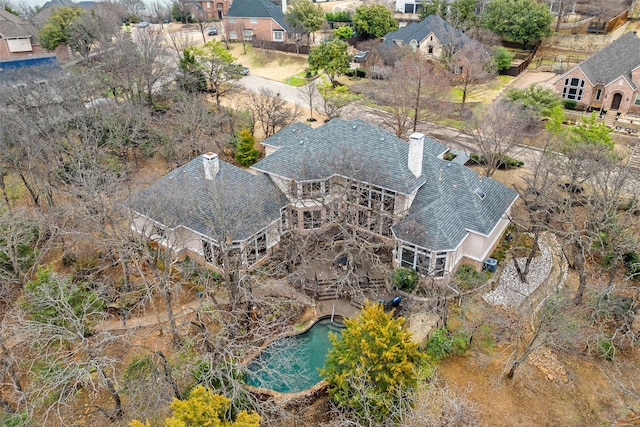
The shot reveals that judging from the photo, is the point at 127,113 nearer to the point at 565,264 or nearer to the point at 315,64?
the point at 315,64

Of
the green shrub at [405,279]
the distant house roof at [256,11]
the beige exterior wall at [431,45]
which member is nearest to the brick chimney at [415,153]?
the green shrub at [405,279]

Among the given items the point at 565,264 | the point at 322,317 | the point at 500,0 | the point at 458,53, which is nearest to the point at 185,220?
the point at 322,317

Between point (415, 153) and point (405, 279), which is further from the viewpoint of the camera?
point (415, 153)

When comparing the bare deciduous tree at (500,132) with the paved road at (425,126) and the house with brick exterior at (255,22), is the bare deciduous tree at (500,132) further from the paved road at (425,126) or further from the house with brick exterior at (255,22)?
the house with brick exterior at (255,22)

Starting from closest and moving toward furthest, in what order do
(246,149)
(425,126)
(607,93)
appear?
Answer: 1. (246,149)
2. (607,93)
3. (425,126)

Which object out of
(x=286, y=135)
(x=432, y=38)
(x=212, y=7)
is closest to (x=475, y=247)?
(x=286, y=135)

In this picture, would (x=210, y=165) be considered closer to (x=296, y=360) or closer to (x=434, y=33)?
(x=296, y=360)

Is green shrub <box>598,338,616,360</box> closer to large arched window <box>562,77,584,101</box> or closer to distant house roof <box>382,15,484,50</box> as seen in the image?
large arched window <box>562,77,584,101</box>
